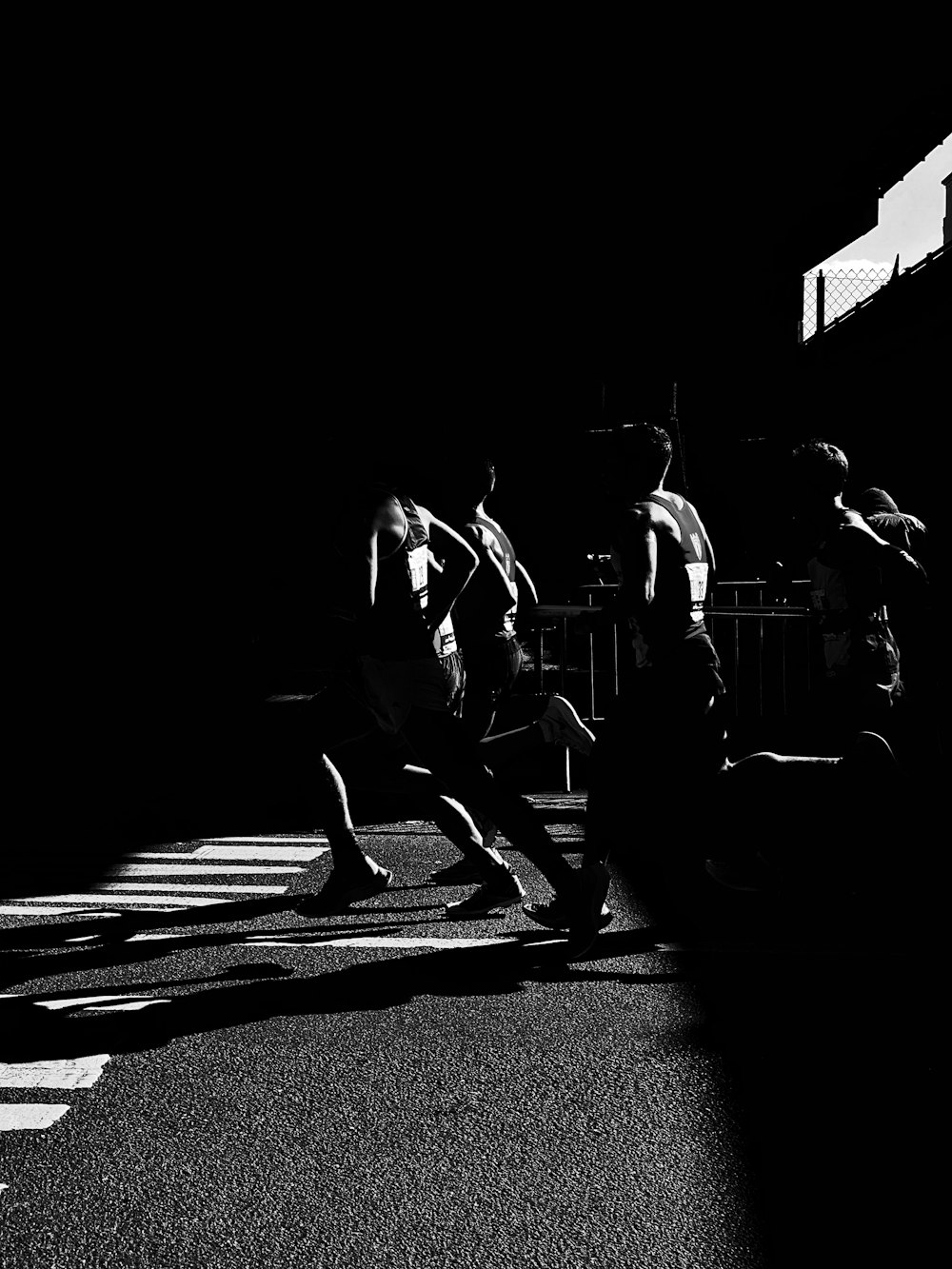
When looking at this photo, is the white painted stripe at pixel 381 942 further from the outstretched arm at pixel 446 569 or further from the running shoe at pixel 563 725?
the outstretched arm at pixel 446 569

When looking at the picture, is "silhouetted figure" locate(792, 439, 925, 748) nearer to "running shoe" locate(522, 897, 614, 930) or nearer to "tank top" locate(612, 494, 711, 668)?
"tank top" locate(612, 494, 711, 668)

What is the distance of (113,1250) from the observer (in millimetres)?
2650

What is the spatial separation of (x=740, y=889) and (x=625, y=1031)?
5.06 feet

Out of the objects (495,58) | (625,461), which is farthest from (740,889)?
(495,58)

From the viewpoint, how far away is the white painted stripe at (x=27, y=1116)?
326 cm

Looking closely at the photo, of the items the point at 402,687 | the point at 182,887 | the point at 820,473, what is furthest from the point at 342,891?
the point at 820,473

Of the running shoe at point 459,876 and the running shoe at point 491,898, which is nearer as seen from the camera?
the running shoe at point 491,898

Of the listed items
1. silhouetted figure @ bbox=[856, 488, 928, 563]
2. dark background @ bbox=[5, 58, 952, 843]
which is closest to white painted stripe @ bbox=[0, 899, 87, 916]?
dark background @ bbox=[5, 58, 952, 843]

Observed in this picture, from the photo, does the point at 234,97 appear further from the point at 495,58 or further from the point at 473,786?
the point at 473,786

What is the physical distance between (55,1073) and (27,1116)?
0.97 ft

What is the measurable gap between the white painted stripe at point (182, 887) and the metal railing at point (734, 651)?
2.09 m

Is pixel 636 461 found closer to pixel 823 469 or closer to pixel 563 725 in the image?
pixel 823 469

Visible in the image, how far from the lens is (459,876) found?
231 inches

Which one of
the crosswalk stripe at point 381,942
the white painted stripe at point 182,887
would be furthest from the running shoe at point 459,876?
the crosswalk stripe at point 381,942
